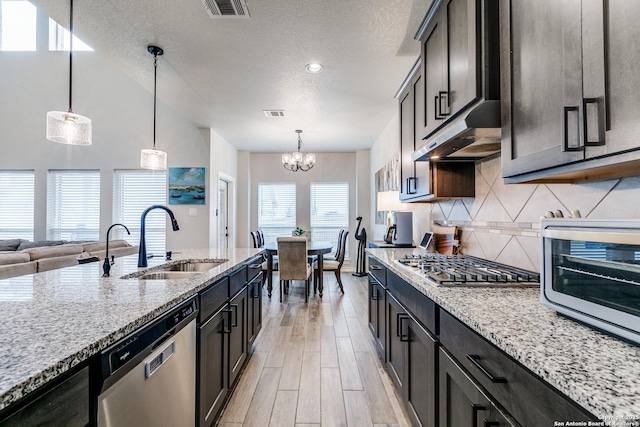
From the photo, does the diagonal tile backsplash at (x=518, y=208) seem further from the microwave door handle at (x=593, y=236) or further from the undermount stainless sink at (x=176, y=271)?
the undermount stainless sink at (x=176, y=271)

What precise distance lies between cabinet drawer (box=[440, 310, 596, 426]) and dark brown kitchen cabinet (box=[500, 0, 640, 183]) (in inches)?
24.6

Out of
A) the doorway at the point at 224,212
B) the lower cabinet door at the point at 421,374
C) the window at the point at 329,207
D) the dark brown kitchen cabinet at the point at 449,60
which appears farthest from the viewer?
the window at the point at 329,207

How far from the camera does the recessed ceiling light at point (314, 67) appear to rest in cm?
279

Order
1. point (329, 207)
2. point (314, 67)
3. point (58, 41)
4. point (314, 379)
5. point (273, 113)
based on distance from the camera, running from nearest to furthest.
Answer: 1. point (314, 379)
2. point (314, 67)
3. point (273, 113)
4. point (58, 41)
5. point (329, 207)

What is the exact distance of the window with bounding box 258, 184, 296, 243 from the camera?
22.5ft

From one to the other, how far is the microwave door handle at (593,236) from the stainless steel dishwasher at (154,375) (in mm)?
1367

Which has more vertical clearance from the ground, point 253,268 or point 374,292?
point 253,268

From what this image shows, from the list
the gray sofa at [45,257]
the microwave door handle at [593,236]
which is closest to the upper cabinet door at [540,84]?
the microwave door handle at [593,236]

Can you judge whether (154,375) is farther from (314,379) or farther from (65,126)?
(65,126)

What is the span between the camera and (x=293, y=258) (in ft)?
13.8

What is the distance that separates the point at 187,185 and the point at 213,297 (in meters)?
3.95

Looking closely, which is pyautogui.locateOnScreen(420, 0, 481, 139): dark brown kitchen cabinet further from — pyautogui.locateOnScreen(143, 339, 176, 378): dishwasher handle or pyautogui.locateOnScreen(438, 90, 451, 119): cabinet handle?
pyautogui.locateOnScreen(143, 339, 176, 378): dishwasher handle

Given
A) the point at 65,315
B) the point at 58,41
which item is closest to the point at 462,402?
the point at 65,315

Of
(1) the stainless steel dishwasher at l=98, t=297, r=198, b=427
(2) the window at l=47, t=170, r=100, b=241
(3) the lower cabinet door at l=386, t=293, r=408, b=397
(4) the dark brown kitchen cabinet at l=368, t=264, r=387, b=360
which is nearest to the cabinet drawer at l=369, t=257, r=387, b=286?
(4) the dark brown kitchen cabinet at l=368, t=264, r=387, b=360
